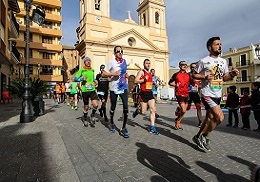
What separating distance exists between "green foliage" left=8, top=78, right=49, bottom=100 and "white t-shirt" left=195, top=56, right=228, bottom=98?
7.36m

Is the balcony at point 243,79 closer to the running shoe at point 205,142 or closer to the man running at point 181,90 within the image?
the man running at point 181,90

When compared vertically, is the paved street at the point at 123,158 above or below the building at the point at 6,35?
below

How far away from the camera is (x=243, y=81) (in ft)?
168

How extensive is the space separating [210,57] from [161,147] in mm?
1991

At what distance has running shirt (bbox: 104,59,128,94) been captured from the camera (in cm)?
551

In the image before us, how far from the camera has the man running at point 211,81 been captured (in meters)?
3.90

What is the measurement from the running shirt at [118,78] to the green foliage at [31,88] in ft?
16.2

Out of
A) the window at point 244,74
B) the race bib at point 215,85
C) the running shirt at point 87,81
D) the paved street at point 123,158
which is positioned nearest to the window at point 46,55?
the running shirt at point 87,81

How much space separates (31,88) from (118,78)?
5.19 meters

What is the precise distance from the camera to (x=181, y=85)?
6.39 metres

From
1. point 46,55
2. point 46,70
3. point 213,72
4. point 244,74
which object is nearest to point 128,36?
point 46,55

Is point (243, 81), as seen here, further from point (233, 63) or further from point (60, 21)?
point (60, 21)

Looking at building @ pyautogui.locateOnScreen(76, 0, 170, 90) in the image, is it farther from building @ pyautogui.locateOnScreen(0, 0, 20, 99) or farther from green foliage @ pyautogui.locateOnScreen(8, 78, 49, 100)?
green foliage @ pyautogui.locateOnScreen(8, 78, 49, 100)

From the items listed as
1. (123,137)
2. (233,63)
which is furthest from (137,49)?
(123,137)
